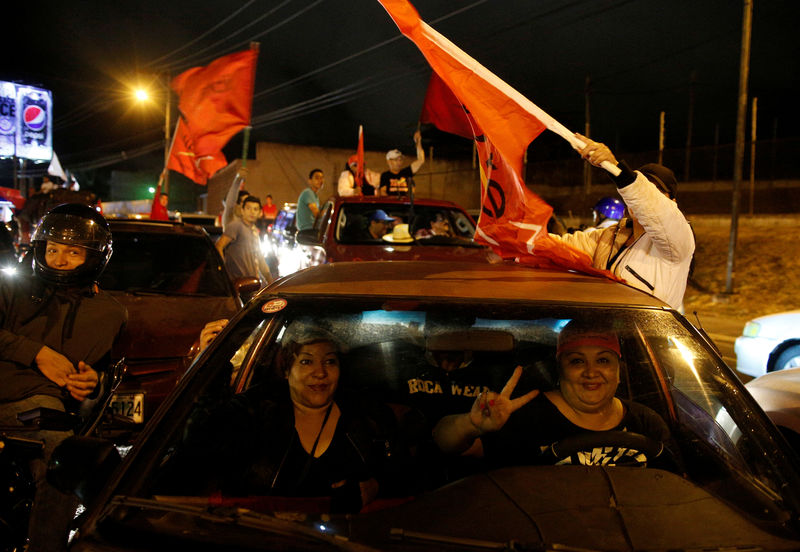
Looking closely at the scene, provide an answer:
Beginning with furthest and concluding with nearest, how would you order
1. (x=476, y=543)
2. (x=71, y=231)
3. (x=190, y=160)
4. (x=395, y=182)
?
(x=190, y=160) < (x=395, y=182) < (x=71, y=231) < (x=476, y=543)

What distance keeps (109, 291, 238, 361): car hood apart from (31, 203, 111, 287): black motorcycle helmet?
1369 millimetres

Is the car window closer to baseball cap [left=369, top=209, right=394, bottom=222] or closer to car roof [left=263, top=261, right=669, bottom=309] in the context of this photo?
car roof [left=263, top=261, right=669, bottom=309]

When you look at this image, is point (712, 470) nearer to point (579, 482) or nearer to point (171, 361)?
point (579, 482)

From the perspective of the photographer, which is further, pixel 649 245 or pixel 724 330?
pixel 724 330

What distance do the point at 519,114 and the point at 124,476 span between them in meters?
2.25

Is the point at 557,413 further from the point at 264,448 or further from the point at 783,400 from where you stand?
the point at 783,400

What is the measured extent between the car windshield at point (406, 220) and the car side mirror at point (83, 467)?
5.54 m

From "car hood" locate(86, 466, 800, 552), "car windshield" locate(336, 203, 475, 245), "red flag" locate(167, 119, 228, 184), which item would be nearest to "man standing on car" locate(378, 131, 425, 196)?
"car windshield" locate(336, 203, 475, 245)

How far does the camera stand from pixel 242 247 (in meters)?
8.08

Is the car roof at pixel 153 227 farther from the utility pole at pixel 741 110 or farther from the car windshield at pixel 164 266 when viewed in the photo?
the utility pole at pixel 741 110

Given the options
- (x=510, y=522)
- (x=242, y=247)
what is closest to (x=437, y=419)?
(x=510, y=522)

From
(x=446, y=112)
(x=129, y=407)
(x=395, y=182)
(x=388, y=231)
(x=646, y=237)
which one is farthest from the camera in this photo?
(x=395, y=182)

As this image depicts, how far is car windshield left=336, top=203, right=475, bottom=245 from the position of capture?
786cm

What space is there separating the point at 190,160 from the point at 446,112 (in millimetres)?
5676
